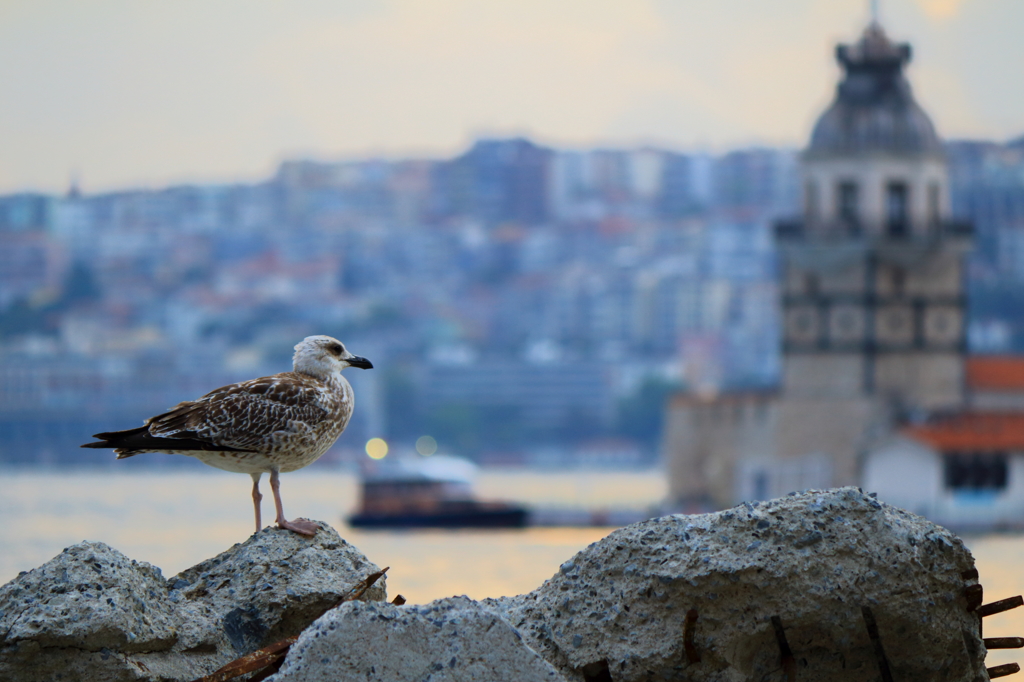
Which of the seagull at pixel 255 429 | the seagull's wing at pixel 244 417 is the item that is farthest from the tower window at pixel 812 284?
the seagull's wing at pixel 244 417

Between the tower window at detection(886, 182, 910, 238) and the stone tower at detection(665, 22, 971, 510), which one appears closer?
the stone tower at detection(665, 22, 971, 510)

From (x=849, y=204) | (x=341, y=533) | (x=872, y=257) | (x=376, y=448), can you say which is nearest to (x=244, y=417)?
(x=341, y=533)

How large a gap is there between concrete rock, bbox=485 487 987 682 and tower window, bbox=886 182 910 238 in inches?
1567

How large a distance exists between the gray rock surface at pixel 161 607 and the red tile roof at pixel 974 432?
34.2 metres

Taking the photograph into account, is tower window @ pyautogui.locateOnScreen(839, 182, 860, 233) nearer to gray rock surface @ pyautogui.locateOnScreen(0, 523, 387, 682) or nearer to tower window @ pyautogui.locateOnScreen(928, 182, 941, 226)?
tower window @ pyautogui.locateOnScreen(928, 182, 941, 226)

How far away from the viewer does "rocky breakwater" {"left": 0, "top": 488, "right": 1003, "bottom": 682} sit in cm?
459

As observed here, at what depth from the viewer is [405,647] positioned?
4.30 m

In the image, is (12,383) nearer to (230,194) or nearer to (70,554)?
(230,194)

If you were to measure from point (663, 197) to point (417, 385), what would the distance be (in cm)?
6016

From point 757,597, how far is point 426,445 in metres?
94.7

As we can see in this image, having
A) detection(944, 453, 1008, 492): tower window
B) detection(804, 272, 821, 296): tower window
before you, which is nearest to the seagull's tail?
detection(944, 453, 1008, 492): tower window

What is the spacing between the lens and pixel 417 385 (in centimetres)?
10862

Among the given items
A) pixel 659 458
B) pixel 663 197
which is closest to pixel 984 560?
pixel 659 458

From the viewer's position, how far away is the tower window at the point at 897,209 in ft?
145
